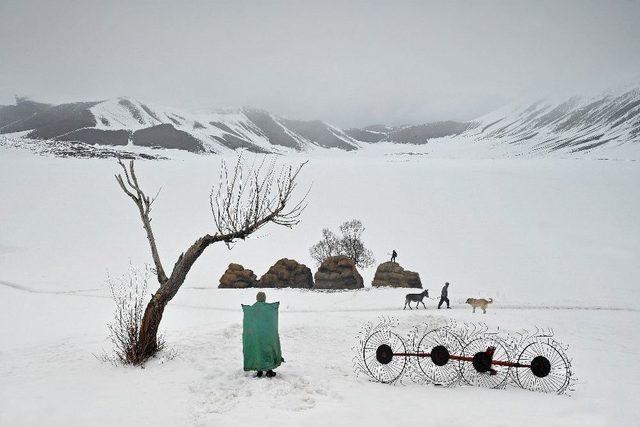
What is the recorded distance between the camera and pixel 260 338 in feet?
28.4

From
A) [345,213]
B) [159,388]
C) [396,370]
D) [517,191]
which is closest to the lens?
[159,388]

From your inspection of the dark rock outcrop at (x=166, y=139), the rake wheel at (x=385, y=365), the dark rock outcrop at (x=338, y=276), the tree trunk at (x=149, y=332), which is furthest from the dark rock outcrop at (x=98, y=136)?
the rake wheel at (x=385, y=365)

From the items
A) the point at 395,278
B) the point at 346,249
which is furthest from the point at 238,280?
the point at 346,249

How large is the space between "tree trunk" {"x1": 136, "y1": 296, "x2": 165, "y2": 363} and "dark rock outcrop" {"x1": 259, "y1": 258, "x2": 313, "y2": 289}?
17.8m

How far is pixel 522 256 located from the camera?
35656mm

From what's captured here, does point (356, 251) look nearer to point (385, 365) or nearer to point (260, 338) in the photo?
point (385, 365)

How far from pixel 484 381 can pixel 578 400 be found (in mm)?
1783

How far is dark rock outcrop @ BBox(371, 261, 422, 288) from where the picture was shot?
86.9 ft

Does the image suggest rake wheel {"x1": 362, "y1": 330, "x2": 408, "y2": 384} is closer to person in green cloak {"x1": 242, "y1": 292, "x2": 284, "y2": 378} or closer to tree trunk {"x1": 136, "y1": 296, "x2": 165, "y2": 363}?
person in green cloak {"x1": 242, "y1": 292, "x2": 284, "y2": 378}

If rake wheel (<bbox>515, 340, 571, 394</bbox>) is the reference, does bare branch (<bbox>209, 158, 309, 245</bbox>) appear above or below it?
above

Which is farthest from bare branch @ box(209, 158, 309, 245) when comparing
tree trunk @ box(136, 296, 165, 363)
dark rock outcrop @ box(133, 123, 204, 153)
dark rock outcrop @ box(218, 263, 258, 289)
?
dark rock outcrop @ box(133, 123, 204, 153)

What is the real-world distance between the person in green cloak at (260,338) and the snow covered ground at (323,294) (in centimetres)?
50

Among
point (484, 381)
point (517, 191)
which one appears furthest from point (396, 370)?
point (517, 191)

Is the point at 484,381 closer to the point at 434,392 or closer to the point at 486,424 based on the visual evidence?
the point at 434,392
